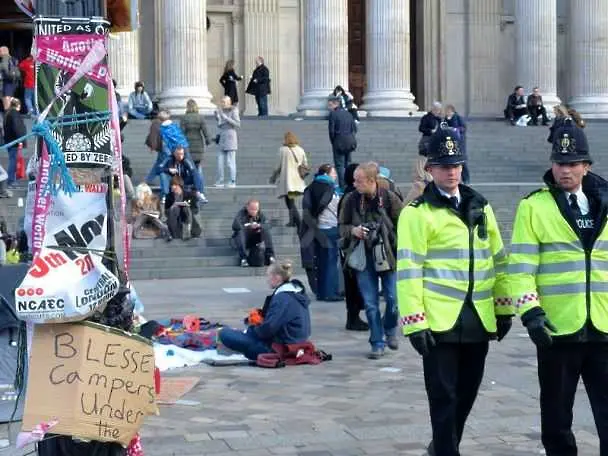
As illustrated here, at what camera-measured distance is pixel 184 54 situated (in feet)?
89.0

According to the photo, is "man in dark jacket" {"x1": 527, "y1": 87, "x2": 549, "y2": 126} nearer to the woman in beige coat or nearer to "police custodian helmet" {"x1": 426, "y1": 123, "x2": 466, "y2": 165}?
the woman in beige coat

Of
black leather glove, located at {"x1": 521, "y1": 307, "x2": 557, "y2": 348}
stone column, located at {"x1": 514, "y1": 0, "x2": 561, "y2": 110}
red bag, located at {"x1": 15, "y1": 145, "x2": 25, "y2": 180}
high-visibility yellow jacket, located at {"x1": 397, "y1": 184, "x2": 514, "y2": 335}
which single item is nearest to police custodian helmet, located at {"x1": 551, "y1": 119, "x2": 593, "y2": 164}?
high-visibility yellow jacket, located at {"x1": 397, "y1": 184, "x2": 514, "y2": 335}

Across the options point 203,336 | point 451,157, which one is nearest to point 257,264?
point 203,336

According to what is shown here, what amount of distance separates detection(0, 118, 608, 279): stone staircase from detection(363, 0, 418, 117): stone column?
3.53ft

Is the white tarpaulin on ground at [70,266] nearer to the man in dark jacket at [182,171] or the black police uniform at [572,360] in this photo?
the black police uniform at [572,360]

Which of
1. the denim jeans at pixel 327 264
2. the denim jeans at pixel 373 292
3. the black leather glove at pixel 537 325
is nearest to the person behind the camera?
the black leather glove at pixel 537 325

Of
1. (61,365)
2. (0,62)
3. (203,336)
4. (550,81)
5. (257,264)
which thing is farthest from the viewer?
(550,81)

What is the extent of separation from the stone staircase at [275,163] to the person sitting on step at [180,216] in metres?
0.17

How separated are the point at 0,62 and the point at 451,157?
63.7ft

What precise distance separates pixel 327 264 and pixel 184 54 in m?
13.7

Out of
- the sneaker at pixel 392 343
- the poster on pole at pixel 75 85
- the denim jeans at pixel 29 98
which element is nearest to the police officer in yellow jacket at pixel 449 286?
the poster on pole at pixel 75 85

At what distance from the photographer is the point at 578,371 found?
6.18 meters

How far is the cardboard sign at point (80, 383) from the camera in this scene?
5.23 meters

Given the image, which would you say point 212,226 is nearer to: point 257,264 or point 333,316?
point 257,264
